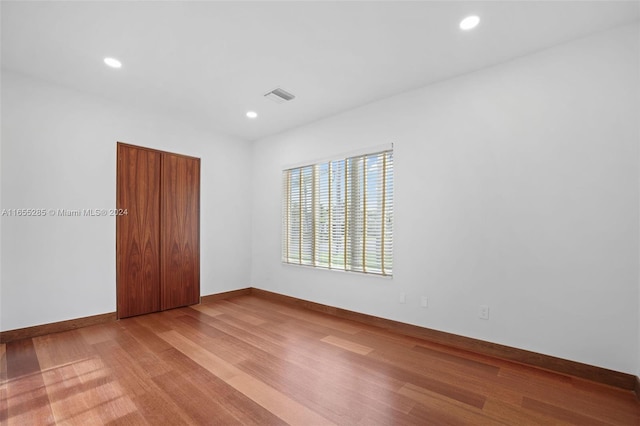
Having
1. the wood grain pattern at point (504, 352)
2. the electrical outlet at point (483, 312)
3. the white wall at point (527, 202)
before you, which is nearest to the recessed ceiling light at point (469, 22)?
the white wall at point (527, 202)

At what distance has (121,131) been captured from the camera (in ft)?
12.6

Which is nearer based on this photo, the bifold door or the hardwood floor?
the hardwood floor

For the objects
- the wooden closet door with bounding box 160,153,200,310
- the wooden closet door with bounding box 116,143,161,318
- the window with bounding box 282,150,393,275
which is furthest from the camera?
the wooden closet door with bounding box 160,153,200,310

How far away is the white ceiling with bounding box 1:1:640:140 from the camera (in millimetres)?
2156

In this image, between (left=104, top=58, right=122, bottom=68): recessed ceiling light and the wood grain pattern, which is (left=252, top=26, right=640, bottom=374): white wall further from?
(left=104, top=58, right=122, bottom=68): recessed ceiling light

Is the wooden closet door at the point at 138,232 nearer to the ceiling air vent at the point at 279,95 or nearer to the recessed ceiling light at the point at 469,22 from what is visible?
the ceiling air vent at the point at 279,95

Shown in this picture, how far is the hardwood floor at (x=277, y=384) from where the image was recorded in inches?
74.0

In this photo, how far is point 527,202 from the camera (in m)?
2.65

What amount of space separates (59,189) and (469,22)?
14.8ft

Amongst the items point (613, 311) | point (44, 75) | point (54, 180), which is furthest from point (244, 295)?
point (613, 311)

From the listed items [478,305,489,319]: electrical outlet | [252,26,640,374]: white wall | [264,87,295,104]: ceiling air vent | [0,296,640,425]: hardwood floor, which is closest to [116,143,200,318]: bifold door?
[0,296,640,425]: hardwood floor

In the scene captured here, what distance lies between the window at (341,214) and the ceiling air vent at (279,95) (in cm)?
108

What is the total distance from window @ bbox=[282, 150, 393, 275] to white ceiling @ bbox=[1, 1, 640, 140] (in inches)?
40.1

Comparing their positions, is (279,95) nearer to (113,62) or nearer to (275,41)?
(275,41)
